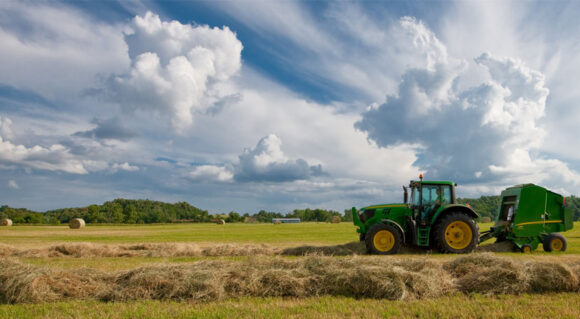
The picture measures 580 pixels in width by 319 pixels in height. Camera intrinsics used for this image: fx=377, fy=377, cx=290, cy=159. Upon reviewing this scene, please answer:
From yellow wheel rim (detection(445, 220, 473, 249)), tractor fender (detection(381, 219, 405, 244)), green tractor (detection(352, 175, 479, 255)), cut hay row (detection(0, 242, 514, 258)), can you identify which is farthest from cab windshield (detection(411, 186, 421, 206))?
cut hay row (detection(0, 242, 514, 258))

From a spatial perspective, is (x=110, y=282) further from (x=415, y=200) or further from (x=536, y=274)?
(x=415, y=200)

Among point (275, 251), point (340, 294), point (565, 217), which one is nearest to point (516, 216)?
point (565, 217)

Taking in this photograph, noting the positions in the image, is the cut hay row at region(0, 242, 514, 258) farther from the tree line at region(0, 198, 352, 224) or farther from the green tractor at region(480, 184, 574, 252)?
the tree line at region(0, 198, 352, 224)

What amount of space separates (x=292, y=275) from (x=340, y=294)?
0.84 meters

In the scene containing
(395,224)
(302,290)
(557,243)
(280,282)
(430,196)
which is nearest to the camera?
(302,290)

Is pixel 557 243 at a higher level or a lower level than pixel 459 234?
lower

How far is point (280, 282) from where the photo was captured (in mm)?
6109

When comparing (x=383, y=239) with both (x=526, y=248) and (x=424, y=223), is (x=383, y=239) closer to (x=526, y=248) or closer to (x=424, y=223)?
(x=424, y=223)

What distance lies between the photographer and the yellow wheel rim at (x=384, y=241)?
434 inches

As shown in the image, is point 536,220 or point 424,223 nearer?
point 424,223

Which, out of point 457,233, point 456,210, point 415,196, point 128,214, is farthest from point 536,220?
point 128,214

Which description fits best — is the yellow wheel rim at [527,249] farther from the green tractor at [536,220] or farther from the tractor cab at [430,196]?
the tractor cab at [430,196]

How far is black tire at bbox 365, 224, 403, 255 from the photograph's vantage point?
10977 mm

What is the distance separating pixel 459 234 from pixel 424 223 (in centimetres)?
106
